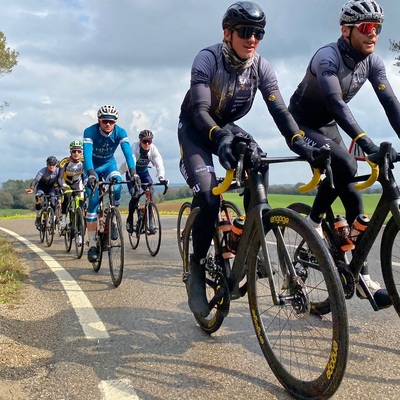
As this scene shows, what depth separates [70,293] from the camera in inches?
228

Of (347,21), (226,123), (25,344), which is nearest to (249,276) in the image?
(226,123)

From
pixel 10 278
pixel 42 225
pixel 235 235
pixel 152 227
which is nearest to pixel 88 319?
pixel 235 235

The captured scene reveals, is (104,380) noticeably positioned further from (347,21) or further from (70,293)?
(347,21)

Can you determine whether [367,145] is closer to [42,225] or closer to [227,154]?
[227,154]

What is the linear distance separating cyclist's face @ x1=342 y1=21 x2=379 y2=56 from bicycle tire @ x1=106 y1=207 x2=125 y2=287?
12.4 feet

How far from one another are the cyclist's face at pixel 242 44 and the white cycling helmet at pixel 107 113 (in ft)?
13.8

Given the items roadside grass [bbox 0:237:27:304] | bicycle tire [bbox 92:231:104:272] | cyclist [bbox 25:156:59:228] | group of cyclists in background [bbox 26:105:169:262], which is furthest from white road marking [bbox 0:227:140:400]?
cyclist [bbox 25:156:59:228]

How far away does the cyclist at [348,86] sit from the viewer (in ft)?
12.7

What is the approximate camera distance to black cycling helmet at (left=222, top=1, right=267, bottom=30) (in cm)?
352

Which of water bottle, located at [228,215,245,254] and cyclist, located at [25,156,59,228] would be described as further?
cyclist, located at [25,156,59,228]

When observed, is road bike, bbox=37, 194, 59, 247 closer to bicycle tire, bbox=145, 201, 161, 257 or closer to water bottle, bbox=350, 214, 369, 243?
bicycle tire, bbox=145, 201, 161, 257

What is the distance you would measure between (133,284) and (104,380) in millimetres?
3230

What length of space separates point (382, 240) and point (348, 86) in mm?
1483

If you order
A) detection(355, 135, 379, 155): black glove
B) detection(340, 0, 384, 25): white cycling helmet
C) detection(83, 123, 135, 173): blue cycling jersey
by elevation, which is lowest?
detection(355, 135, 379, 155): black glove
